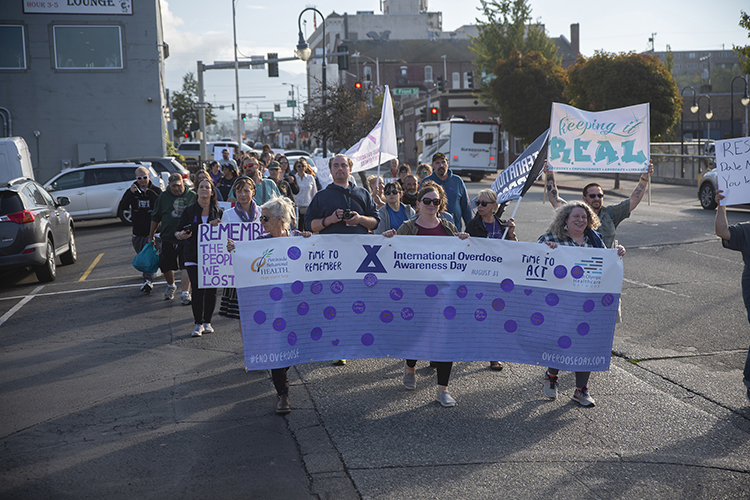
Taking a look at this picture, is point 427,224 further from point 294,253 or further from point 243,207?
point 243,207

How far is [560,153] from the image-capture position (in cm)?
759

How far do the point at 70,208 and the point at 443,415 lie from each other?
55.8 feet

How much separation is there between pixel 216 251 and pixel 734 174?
16.9 ft

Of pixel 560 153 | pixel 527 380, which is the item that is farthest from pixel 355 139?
pixel 527 380

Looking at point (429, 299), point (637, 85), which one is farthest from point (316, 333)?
point (637, 85)

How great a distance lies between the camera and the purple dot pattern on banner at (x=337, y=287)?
18.6 ft

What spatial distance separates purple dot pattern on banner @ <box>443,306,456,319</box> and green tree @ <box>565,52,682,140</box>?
26386 millimetres

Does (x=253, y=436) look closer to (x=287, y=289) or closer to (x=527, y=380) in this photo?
(x=287, y=289)

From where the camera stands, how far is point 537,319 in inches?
220

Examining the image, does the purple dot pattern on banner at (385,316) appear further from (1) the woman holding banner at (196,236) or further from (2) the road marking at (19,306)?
(2) the road marking at (19,306)

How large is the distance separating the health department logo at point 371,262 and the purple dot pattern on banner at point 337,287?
192 mm

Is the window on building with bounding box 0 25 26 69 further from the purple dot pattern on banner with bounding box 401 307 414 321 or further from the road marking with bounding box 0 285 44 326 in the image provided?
the purple dot pattern on banner with bounding box 401 307 414 321

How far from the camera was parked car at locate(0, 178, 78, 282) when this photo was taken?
11.0 metres

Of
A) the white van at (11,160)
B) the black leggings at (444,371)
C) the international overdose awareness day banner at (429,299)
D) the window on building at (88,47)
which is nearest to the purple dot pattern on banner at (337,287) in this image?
the international overdose awareness day banner at (429,299)
